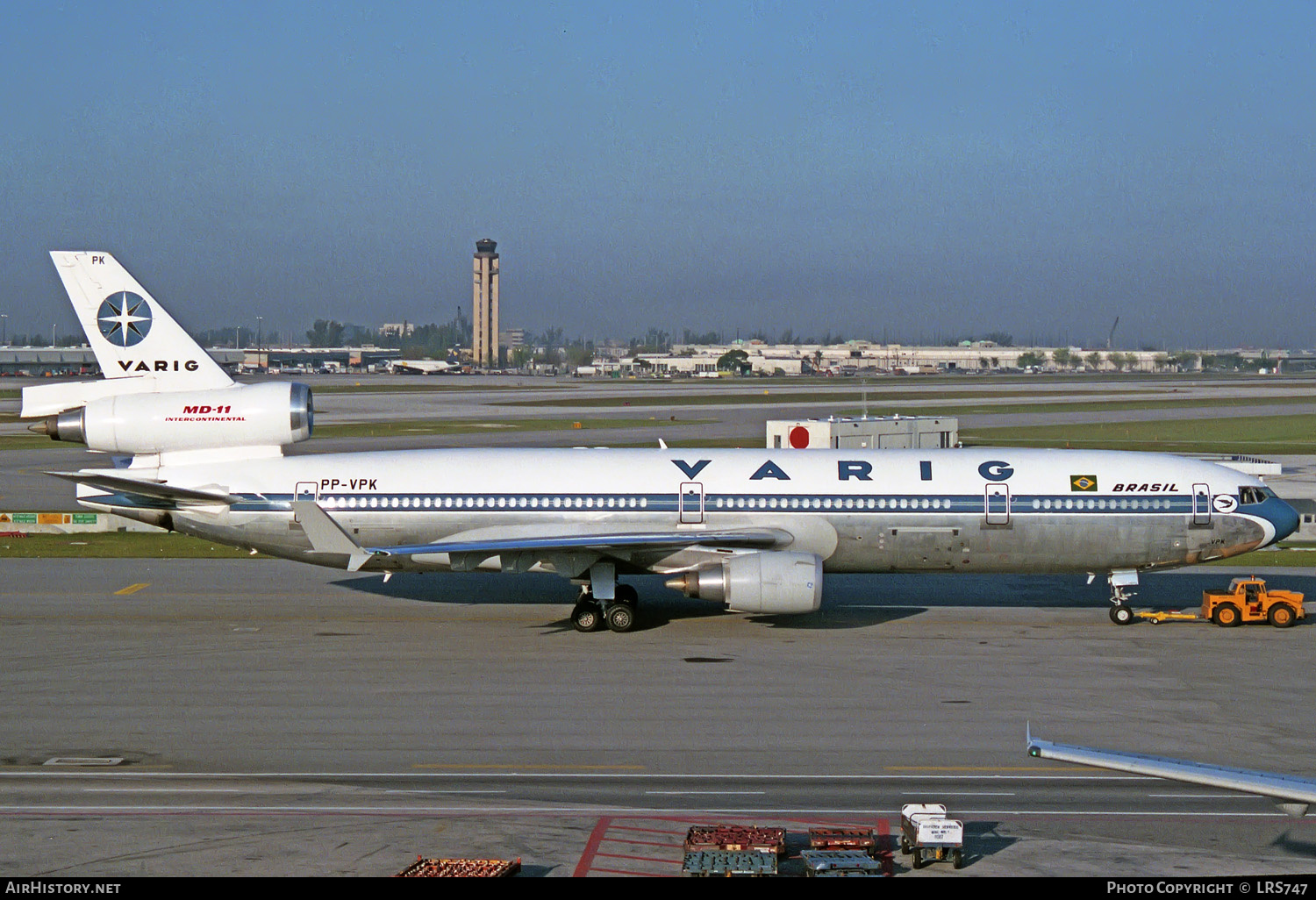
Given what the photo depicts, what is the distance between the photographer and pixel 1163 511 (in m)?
30.6

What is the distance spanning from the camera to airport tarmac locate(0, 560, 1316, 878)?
15.9 m

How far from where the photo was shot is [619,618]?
29.2 m

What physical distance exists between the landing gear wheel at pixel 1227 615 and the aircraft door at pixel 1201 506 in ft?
6.88

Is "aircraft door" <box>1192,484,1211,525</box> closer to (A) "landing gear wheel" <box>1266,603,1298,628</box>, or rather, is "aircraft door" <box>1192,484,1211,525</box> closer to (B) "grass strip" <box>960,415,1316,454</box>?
(A) "landing gear wheel" <box>1266,603,1298,628</box>

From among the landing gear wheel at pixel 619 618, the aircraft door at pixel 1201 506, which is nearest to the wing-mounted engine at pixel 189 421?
the landing gear wheel at pixel 619 618

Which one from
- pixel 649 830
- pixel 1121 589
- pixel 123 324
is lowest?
pixel 649 830

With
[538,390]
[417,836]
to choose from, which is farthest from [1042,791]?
[538,390]

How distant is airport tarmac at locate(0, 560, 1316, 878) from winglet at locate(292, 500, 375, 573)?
2015 mm

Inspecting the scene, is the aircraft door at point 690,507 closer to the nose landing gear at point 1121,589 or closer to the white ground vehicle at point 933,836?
the nose landing gear at point 1121,589

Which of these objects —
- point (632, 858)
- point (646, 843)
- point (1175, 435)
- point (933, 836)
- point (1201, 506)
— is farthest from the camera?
point (1175, 435)

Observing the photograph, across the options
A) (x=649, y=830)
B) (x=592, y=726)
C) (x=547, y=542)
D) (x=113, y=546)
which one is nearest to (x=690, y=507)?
(x=547, y=542)

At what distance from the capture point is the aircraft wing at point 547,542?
27.8 metres

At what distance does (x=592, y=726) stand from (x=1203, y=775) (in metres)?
13.1

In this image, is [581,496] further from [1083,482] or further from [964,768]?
[964,768]
